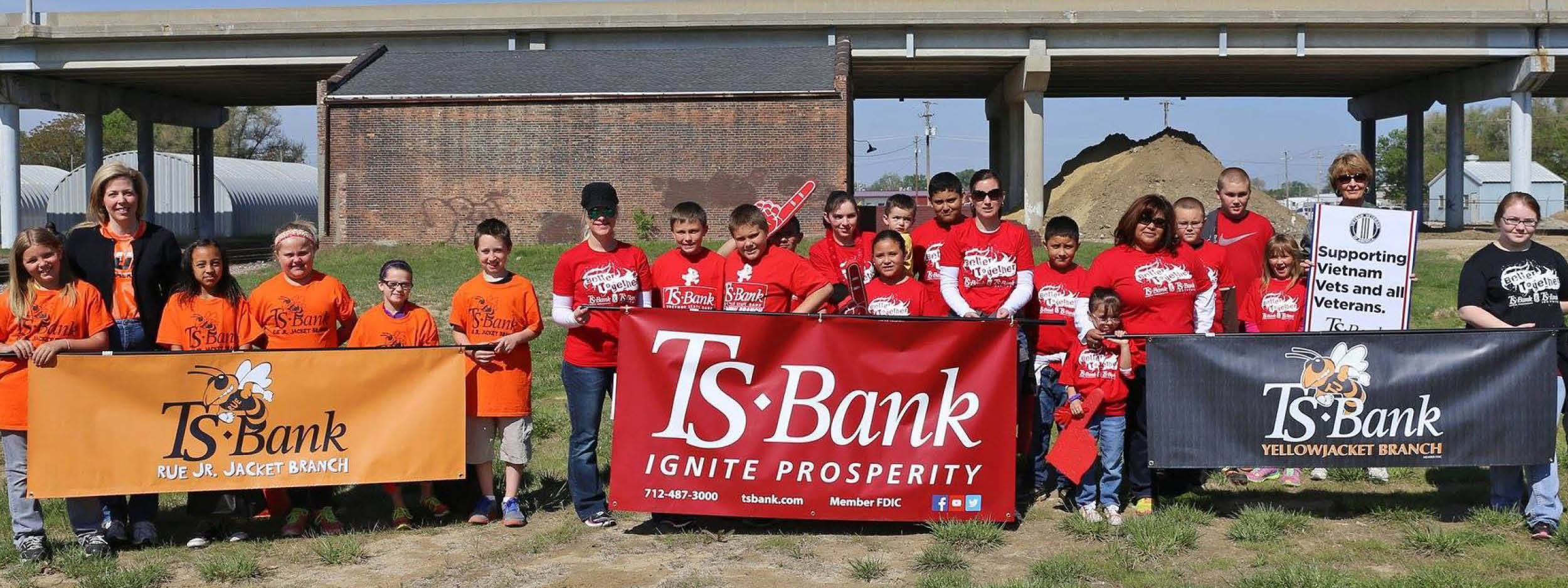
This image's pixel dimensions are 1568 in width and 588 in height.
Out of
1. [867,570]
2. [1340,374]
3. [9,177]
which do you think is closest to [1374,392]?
[1340,374]

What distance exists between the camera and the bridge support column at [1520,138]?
3981 cm

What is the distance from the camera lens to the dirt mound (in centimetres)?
3806

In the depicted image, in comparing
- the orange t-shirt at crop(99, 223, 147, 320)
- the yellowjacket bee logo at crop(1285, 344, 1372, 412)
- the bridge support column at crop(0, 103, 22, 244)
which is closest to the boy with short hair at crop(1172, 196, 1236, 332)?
the yellowjacket bee logo at crop(1285, 344, 1372, 412)

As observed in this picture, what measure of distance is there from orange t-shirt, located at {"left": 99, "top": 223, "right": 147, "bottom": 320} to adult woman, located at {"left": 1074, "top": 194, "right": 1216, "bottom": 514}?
490 cm

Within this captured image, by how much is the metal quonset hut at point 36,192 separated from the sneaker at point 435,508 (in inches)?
1843

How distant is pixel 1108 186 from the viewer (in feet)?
132

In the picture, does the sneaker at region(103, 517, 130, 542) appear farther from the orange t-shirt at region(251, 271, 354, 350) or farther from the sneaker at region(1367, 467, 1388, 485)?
the sneaker at region(1367, 467, 1388, 485)

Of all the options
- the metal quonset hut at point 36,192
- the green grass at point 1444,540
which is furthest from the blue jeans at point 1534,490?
the metal quonset hut at point 36,192

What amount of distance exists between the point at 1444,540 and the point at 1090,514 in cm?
166

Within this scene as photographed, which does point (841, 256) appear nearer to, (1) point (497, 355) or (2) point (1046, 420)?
(2) point (1046, 420)

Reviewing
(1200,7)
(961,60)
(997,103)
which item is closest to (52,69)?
(961,60)

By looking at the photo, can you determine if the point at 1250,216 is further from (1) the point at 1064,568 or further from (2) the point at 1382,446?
(1) the point at 1064,568

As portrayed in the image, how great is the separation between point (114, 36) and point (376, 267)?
1754cm

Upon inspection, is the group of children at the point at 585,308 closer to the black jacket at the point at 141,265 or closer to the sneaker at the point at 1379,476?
the black jacket at the point at 141,265
